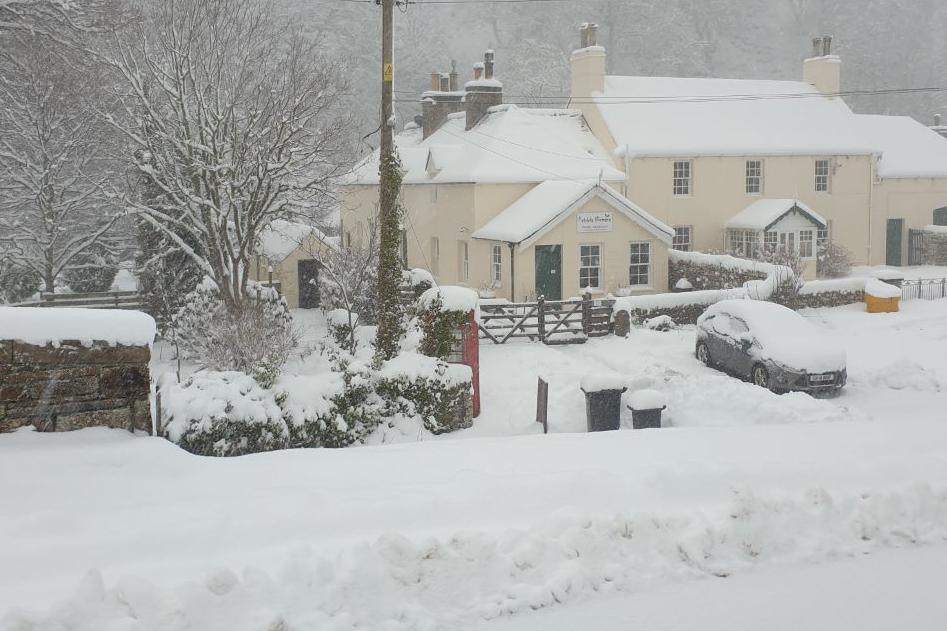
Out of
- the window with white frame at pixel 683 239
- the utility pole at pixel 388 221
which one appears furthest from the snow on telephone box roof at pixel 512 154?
the utility pole at pixel 388 221

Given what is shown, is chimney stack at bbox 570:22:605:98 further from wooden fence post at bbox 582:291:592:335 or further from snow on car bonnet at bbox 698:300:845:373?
snow on car bonnet at bbox 698:300:845:373

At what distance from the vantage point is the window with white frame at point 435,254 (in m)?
33.9

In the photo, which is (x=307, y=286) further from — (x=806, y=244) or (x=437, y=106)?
(x=806, y=244)

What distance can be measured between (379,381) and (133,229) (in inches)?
822

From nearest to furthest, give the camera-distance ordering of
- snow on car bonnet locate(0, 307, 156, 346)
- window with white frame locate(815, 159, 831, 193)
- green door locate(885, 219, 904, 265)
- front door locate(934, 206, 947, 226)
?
1. snow on car bonnet locate(0, 307, 156, 346)
2. window with white frame locate(815, 159, 831, 193)
3. green door locate(885, 219, 904, 265)
4. front door locate(934, 206, 947, 226)

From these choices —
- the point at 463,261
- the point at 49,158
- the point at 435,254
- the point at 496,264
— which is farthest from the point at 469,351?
the point at 435,254

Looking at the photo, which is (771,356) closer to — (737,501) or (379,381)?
(379,381)

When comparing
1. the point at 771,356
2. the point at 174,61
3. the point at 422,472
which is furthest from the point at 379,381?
the point at 174,61

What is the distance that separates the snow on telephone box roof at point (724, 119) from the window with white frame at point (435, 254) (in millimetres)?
7806

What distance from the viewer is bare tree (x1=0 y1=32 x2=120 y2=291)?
2528 cm

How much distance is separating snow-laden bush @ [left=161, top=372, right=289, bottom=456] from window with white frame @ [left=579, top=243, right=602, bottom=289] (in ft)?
62.6

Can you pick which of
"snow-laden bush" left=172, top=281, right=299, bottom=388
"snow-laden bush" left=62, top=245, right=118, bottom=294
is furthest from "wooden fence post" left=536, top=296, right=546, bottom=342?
"snow-laden bush" left=62, top=245, right=118, bottom=294

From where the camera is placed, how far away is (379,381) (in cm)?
1305

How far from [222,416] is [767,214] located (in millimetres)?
27815
